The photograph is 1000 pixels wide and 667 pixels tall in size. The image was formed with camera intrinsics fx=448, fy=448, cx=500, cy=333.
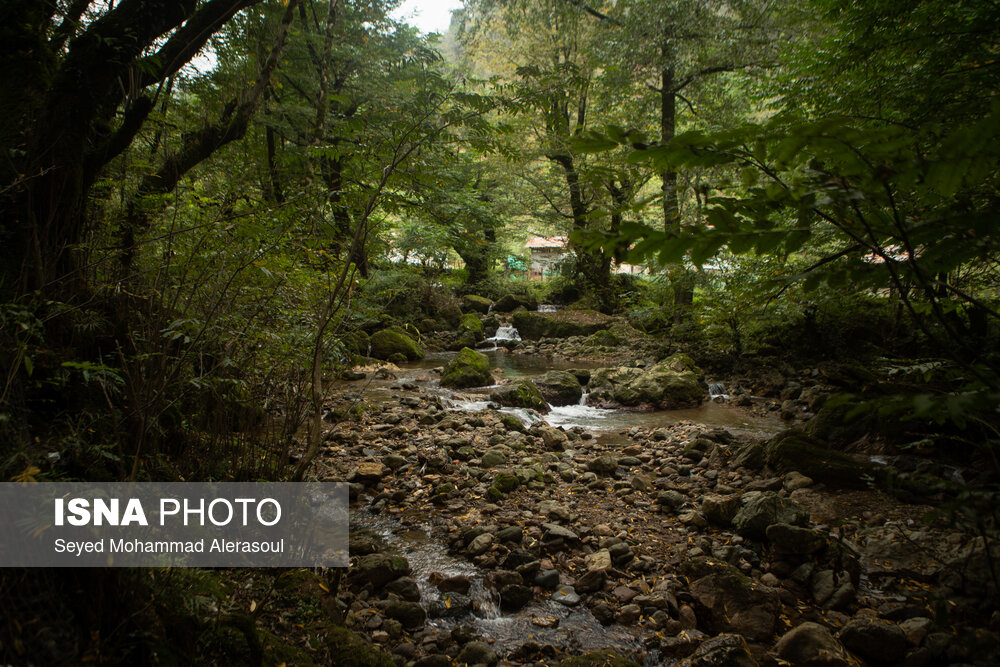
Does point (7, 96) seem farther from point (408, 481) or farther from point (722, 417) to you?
point (722, 417)

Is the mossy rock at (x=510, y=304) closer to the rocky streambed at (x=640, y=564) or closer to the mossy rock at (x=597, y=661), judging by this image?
the rocky streambed at (x=640, y=564)

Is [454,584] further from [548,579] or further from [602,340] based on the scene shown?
[602,340]

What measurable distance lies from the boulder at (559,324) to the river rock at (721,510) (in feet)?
36.2

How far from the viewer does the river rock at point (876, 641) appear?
2217 mm

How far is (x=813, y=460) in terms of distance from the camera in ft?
14.6

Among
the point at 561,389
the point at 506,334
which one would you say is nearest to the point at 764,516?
the point at 561,389

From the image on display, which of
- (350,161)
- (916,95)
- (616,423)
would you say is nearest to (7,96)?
(350,161)

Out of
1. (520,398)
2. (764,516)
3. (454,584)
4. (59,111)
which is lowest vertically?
(454,584)

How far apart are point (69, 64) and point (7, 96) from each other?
38 centimetres

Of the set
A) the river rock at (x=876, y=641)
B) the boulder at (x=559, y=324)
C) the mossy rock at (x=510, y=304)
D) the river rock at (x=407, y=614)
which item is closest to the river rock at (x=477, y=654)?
the river rock at (x=407, y=614)

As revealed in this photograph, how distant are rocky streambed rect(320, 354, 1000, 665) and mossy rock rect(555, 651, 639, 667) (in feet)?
0.05

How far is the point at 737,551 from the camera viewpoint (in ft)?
10.6

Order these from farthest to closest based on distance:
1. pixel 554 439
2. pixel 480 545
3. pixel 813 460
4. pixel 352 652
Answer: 1. pixel 554 439
2. pixel 813 460
3. pixel 480 545
4. pixel 352 652

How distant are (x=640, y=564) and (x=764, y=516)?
3.50ft
